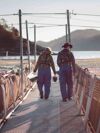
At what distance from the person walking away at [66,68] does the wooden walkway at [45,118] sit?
337 millimetres

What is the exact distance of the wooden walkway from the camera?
43.9 ft

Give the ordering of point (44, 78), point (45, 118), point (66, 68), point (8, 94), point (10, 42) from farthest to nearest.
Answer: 1. point (10, 42)
2. point (44, 78)
3. point (66, 68)
4. point (8, 94)
5. point (45, 118)

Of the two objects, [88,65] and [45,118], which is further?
[88,65]

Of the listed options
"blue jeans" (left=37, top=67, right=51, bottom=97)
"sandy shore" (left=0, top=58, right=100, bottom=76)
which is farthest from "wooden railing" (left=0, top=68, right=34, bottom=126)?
"sandy shore" (left=0, top=58, right=100, bottom=76)

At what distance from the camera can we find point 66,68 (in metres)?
19.1

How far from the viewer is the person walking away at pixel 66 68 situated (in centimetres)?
1889

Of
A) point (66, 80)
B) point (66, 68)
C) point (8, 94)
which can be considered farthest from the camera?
point (66, 80)

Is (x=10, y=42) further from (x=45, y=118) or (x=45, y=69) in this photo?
(x=45, y=118)

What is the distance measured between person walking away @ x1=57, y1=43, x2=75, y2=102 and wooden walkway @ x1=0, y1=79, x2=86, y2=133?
13.2 inches

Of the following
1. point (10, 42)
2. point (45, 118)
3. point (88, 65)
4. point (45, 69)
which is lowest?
point (45, 118)

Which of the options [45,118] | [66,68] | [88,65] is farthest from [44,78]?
[88,65]

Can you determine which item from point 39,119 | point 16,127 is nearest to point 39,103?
point 39,119

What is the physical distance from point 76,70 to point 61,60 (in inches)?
65.0

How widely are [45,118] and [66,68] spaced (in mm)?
4242
